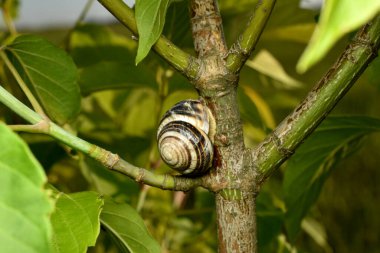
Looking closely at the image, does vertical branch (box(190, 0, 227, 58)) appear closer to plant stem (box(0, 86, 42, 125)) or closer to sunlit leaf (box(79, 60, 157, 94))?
plant stem (box(0, 86, 42, 125))

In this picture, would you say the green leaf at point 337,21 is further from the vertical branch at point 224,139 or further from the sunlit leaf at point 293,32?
the sunlit leaf at point 293,32

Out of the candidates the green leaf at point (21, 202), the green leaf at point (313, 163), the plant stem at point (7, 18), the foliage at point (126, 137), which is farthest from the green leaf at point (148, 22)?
the plant stem at point (7, 18)

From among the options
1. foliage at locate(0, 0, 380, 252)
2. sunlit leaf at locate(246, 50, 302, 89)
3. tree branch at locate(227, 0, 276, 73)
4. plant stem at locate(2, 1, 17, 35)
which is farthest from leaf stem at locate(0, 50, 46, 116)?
sunlit leaf at locate(246, 50, 302, 89)

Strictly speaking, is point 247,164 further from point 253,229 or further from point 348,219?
point 348,219

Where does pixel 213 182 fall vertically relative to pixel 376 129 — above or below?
below

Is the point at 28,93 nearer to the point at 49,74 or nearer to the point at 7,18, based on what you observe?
the point at 49,74

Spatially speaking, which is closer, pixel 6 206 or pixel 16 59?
pixel 6 206

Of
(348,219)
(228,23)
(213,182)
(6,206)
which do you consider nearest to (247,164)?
(213,182)

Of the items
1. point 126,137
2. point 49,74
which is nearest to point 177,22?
point 49,74
